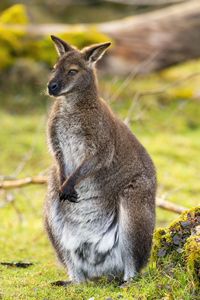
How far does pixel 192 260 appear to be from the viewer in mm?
4875

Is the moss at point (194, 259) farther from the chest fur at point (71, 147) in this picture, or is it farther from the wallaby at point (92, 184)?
the chest fur at point (71, 147)

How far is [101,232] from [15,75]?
902 centimetres

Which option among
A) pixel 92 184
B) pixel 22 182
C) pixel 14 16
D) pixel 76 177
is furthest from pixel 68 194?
pixel 14 16

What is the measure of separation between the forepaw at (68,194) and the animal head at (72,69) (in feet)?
2.67

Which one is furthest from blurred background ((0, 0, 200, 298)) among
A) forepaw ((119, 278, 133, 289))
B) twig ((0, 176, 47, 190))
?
forepaw ((119, 278, 133, 289))

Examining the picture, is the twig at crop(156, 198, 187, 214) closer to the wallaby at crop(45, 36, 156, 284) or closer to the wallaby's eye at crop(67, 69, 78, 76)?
the wallaby at crop(45, 36, 156, 284)

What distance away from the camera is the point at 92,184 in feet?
19.9

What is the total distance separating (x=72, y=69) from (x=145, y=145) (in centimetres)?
716

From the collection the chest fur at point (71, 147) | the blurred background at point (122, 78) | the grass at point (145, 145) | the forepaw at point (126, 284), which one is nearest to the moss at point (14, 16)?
the blurred background at point (122, 78)

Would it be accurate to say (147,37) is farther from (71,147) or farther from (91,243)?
(91,243)

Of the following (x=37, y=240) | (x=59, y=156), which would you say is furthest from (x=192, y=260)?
(x=37, y=240)

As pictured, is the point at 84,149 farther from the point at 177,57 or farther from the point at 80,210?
the point at 177,57

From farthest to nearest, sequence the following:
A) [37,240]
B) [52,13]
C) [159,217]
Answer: [52,13] < [159,217] < [37,240]

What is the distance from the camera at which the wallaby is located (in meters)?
5.89
